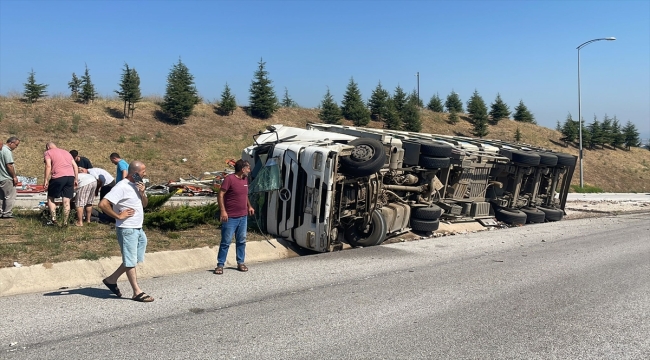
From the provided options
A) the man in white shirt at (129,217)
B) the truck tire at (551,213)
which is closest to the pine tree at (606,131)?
the truck tire at (551,213)

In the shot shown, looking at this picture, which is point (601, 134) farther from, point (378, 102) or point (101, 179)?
point (101, 179)

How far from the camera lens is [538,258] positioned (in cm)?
999

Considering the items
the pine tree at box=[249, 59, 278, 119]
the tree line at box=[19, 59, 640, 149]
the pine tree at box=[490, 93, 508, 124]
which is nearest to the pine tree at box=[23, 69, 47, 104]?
the tree line at box=[19, 59, 640, 149]

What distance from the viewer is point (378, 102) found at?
4072 cm

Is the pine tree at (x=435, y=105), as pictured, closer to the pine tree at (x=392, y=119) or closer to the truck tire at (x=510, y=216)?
the pine tree at (x=392, y=119)

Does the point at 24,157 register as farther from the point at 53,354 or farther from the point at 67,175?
the point at 53,354

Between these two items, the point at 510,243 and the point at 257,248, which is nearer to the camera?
→ the point at 257,248

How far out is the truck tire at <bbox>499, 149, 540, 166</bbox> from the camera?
15.4 metres

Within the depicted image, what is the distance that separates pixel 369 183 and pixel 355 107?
2764 centimetres

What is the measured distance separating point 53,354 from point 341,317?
8.81 ft

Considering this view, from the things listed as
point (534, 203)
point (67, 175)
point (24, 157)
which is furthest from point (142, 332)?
point (24, 157)

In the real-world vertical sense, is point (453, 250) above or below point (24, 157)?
below

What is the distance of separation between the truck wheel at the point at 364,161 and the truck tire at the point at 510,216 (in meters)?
6.74

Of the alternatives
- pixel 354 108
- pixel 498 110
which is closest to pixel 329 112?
pixel 354 108
